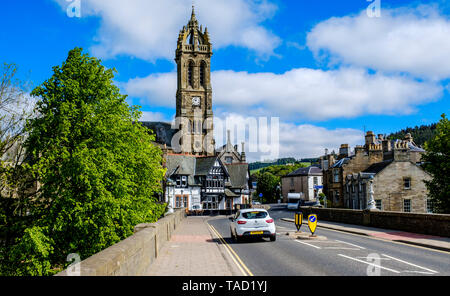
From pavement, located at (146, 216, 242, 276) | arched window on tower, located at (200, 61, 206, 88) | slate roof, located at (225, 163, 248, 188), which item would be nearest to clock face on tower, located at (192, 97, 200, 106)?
arched window on tower, located at (200, 61, 206, 88)

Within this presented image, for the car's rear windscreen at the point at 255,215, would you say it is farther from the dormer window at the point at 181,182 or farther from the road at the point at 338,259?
the dormer window at the point at 181,182

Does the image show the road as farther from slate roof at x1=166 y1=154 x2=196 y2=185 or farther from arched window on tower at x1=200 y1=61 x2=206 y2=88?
arched window on tower at x1=200 y1=61 x2=206 y2=88

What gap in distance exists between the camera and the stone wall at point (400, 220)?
19.9 metres

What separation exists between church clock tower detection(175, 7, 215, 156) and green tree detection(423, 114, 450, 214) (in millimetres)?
62835

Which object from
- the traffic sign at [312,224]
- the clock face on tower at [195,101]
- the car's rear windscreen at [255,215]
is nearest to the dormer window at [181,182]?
the clock face on tower at [195,101]

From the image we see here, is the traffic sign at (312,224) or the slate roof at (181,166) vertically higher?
the slate roof at (181,166)

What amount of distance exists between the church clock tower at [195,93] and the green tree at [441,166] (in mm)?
62835

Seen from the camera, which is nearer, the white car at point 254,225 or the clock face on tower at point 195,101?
the white car at point 254,225

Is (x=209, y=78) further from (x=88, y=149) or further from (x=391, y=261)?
(x=391, y=261)

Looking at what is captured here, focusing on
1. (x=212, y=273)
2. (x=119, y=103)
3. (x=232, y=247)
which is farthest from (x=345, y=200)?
(x=212, y=273)

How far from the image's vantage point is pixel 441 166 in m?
30.3

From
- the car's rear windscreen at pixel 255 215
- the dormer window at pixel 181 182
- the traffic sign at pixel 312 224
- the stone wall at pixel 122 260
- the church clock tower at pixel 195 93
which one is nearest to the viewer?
the stone wall at pixel 122 260

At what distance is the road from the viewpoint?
11.2 meters

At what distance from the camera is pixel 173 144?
93.6 meters
